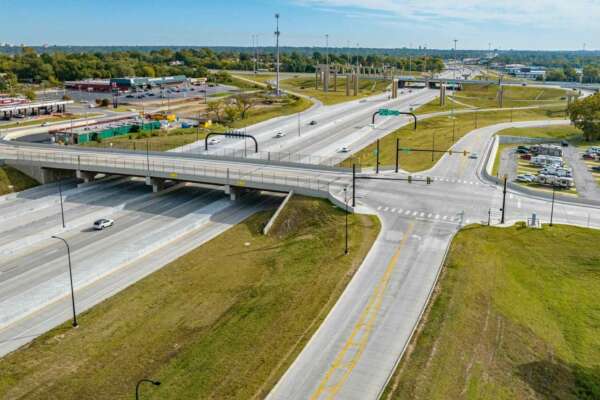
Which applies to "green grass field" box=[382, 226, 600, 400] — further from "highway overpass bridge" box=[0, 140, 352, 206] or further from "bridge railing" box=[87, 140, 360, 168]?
"bridge railing" box=[87, 140, 360, 168]

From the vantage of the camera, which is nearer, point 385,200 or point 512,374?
point 512,374

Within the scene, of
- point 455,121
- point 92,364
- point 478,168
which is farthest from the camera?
point 455,121

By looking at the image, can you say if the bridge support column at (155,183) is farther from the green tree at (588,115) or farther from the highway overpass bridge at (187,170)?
the green tree at (588,115)

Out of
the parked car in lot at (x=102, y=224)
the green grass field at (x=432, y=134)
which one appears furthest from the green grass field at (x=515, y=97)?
the parked car in lot at (x=102, y=224)

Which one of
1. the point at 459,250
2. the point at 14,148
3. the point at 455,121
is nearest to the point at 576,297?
the point at 459,250

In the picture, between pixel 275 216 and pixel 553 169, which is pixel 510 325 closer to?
pixel 275 216

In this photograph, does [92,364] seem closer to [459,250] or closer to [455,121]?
[459,250]
